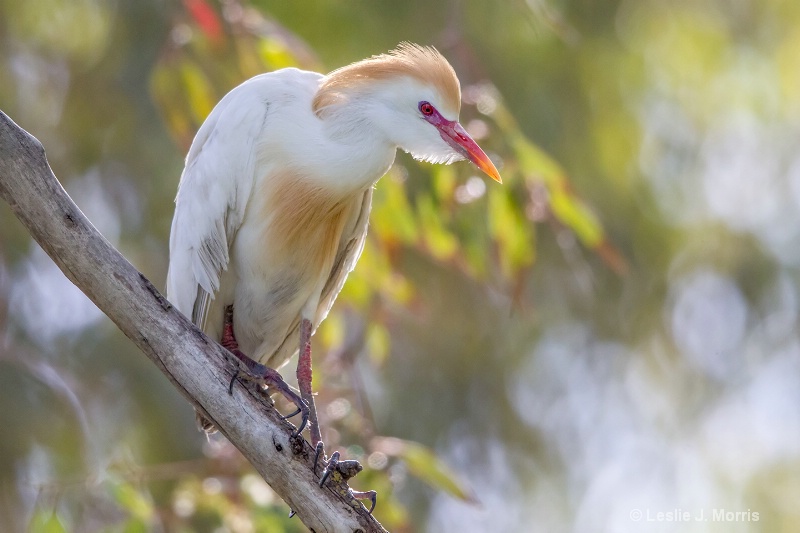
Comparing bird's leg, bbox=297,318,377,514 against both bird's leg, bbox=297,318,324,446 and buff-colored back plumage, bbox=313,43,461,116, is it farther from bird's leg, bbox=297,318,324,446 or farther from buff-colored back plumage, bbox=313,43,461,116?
buff-colored back plumage, bbox=313,43,461,116

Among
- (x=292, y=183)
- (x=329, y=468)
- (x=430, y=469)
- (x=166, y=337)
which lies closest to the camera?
Answer: (x=166, y=337)

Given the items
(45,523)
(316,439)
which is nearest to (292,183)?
(316,439)

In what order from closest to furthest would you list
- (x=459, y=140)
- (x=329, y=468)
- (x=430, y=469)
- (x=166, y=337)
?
(x=166, y=337) < (x=329, y=468) < (x=459, y=140) < (x=430, y=469)

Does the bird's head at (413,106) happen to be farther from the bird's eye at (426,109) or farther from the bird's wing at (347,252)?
the bird's wing at (347,252)

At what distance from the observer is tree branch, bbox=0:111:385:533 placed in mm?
1900

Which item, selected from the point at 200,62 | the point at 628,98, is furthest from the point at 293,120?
the point at 628,98

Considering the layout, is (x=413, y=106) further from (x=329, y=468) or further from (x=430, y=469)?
(x=430, y=469)

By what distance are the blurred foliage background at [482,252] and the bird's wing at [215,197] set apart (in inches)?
22.5

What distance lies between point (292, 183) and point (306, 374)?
21.2 inches

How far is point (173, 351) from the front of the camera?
200cm

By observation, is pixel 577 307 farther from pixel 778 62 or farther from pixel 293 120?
pixel 293 120

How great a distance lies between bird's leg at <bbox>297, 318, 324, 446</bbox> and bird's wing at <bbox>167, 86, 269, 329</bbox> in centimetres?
29

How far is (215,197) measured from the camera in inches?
103

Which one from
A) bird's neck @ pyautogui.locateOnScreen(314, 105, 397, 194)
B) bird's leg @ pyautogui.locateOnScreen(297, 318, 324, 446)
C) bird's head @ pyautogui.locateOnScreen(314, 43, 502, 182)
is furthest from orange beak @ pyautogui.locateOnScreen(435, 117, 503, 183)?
bird's leg @ pyautogui.locateOnScreen(297, 318, 324, 446)
